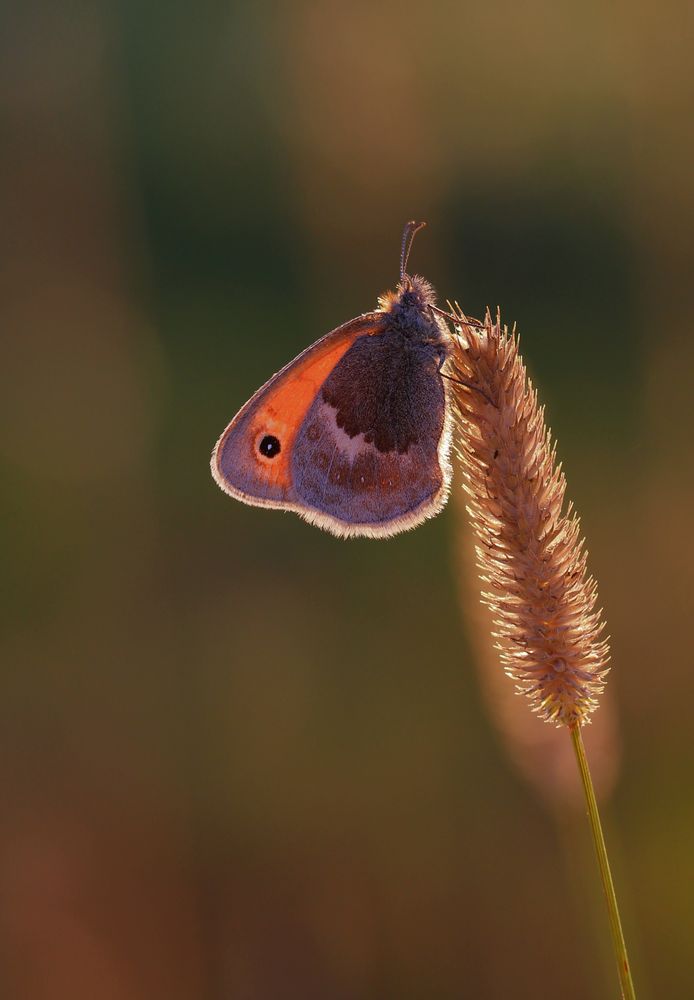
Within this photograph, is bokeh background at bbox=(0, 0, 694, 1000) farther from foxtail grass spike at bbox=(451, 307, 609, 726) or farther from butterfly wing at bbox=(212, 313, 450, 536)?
foxtail grass spike at bbox=(451, 307, 609, 726)

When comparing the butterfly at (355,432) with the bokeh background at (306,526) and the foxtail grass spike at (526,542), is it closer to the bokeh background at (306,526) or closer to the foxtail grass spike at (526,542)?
the bokeh background at (306,526)

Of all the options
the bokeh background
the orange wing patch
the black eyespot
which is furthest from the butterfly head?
the bokeh background

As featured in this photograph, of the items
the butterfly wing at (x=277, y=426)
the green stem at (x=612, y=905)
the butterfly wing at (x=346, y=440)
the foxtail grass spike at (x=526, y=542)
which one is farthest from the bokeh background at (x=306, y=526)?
the green stem at (x=612, y=905)

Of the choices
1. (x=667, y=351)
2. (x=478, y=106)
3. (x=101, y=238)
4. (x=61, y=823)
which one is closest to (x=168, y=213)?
(x=101, y=238)

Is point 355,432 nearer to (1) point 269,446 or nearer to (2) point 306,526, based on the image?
(1) point 269,446

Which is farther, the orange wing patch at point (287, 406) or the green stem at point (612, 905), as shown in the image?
the orange wing patch at point (287, 406)
